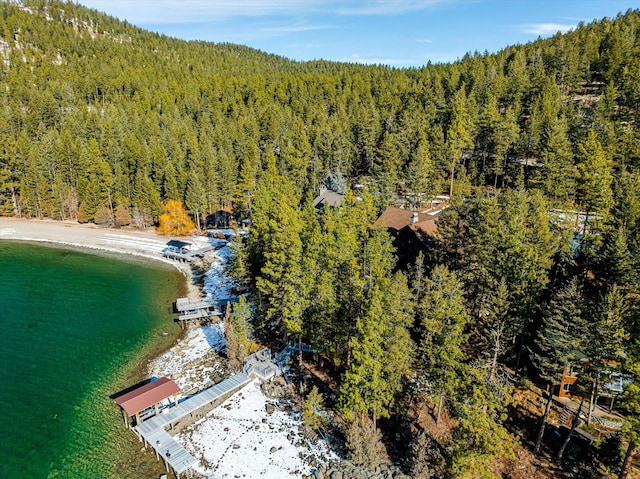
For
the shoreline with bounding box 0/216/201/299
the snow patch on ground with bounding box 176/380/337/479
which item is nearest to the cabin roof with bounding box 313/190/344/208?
the shoreline with bounding box 0/216/201/299

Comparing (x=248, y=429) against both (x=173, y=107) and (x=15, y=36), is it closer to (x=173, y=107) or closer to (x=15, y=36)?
(x=173, y=107)

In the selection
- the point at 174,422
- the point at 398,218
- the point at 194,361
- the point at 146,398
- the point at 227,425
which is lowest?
the point at 227,425

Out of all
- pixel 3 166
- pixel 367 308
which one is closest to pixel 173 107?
pixel 3 166

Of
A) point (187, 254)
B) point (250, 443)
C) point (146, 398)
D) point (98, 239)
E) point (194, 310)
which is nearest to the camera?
point (250, 443)

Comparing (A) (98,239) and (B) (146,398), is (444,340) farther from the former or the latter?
(A) (98,239)

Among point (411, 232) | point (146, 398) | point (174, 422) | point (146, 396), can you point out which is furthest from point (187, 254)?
point (174, 422)

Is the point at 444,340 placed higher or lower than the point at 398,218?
lower

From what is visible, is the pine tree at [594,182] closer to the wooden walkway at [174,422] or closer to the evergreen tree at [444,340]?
the evergreen tree at [444,340]
